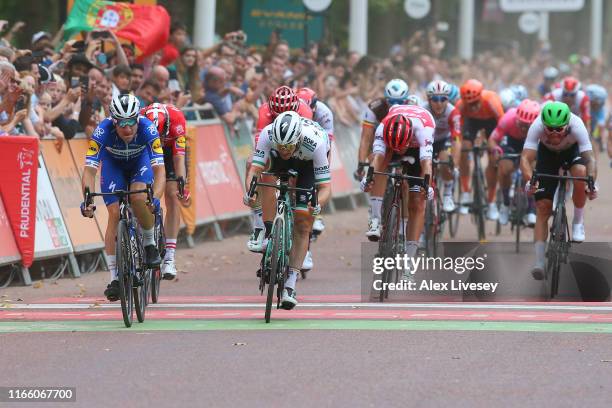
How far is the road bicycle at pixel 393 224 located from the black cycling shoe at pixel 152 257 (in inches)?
91.3

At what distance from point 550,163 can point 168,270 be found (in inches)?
143

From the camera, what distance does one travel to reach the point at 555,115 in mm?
13531

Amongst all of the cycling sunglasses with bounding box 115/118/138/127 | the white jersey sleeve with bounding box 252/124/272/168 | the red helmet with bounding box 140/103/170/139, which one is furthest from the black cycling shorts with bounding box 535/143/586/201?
the cycling sunglasses with bounding box 115/118/138/127

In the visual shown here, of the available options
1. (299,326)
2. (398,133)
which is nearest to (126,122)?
(299,326)

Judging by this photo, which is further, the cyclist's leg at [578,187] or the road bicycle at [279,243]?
the cyclist's leg at [578,187]

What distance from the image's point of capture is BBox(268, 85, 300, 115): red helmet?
13.2 meters

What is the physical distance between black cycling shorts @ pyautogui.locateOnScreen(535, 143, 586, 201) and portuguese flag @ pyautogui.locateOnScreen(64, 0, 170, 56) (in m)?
6.18

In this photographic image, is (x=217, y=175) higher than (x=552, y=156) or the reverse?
the reverse

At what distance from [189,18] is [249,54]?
33.8ft

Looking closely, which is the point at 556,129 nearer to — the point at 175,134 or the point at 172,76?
the point at 175,134

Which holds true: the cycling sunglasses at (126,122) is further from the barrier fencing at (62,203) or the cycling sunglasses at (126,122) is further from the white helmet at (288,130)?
the barrier fencing at (62,203)

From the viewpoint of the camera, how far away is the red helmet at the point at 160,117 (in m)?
13.2

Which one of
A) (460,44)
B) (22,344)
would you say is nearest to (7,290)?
(22,344)

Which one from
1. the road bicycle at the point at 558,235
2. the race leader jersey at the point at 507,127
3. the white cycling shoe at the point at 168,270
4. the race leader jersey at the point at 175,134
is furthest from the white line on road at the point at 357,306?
the race leader jersey at the point at 507,127
